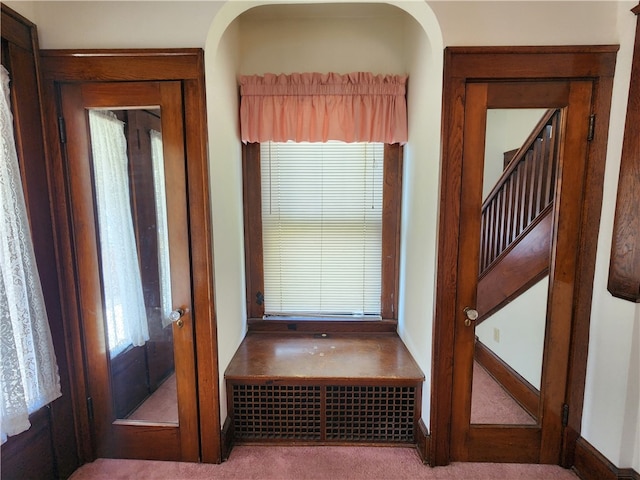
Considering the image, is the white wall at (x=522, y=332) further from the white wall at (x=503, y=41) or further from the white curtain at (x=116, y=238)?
the white curtain at (x=116, y=238)

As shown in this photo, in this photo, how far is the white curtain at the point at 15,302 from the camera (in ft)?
3.69

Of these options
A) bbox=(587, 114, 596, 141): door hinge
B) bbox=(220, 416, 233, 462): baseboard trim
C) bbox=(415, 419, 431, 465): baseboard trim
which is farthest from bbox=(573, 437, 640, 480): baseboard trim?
bbox=(220, 416, 233, 462): baseboard trim

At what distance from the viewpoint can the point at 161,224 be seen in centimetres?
148

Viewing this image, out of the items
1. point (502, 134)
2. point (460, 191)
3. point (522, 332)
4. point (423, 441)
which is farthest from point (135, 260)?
point (522, 332)

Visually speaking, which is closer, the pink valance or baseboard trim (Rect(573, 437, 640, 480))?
baseboard trim (Rect(573, 437, 640, 480))

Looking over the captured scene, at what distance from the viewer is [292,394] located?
167 cm

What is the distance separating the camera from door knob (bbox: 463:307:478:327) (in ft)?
4.59

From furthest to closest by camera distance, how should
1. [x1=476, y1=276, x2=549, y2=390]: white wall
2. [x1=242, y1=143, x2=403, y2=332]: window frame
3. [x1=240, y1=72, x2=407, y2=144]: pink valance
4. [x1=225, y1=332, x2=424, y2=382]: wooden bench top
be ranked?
[x1=242, y1=143, x2=403, y2=332]: window frame, [x1=240, y1=72, x2=407, y2=144]: pink valance, [x1=225, y1=332, x2=424, y2=382]: wooden bench top, [x1=476, y1=276, x2=549, y2=390]: white wall

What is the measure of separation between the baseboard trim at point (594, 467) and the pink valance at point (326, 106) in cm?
189

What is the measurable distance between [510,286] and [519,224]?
1.09 ft

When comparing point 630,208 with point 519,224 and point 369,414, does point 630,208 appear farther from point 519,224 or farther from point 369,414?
point 369,414

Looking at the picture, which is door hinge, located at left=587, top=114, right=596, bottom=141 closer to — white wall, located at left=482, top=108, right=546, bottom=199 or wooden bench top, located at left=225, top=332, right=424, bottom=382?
white wall, located at left=482, top=108, right=546, bottom=199

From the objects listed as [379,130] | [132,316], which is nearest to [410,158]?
[379,130]

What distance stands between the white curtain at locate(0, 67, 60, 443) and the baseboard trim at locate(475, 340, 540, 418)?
2035 millimetres
